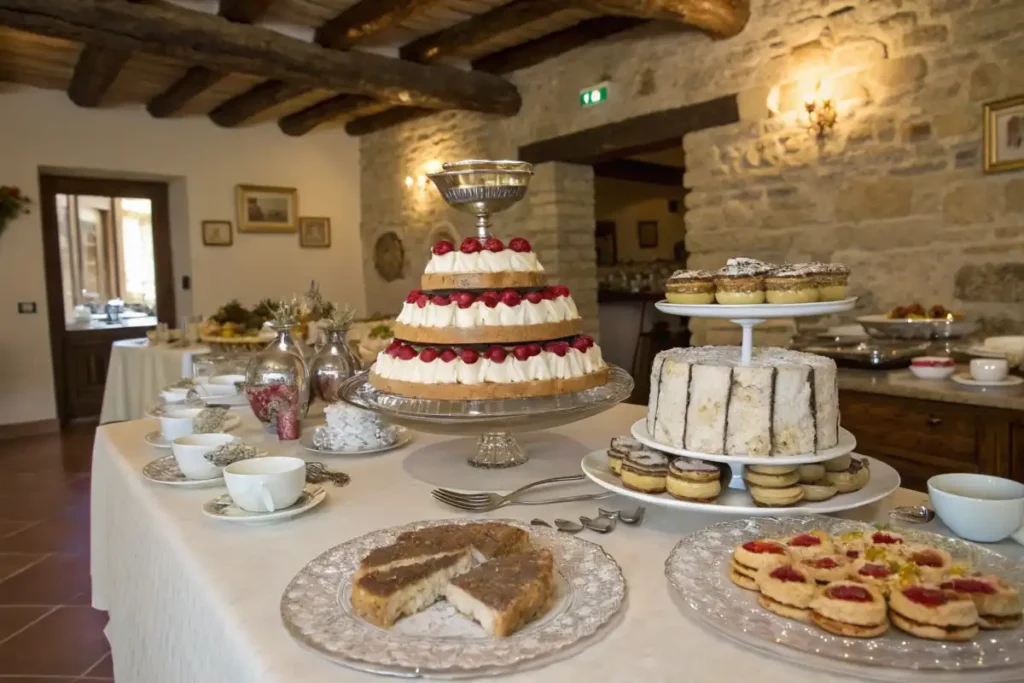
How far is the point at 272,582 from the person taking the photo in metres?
0.97

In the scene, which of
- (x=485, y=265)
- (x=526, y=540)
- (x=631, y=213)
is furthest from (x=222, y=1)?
(x=631, y=213)

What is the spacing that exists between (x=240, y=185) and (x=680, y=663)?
7223 millimetres

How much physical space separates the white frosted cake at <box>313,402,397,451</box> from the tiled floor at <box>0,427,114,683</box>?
1337 mm

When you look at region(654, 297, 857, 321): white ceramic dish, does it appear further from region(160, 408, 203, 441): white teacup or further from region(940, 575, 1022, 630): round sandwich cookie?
region(160, 408, 203, 441): white teacup

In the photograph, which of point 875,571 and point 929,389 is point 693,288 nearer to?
point 875,571

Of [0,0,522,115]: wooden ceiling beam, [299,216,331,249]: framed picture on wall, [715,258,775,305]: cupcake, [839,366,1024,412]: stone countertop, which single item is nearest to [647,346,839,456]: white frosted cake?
[715,258,775,305]: cupcake

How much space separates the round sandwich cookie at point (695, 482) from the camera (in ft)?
3.54

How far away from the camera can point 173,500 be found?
4.36ft

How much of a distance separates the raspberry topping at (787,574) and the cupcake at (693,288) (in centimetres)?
56

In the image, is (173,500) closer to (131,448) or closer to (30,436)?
(131,448)

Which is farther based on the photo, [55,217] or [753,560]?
[55,217]

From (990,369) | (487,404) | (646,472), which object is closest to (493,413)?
(487,404)

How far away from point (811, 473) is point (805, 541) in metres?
0.23

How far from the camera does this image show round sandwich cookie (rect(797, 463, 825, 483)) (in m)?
1.10
